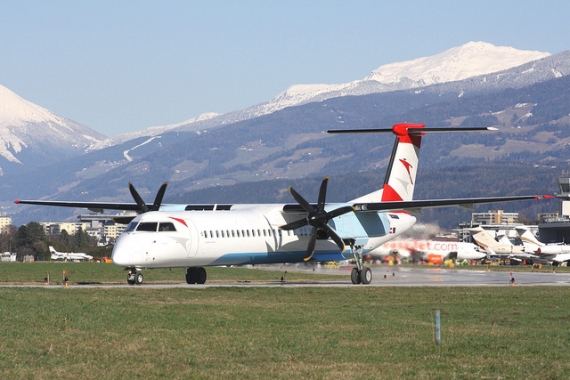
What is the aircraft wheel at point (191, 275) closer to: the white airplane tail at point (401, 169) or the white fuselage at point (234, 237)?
the white fuselage at point (234, 237)

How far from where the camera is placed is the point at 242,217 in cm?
4972

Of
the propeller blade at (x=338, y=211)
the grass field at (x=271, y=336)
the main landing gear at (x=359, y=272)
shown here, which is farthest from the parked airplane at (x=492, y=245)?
the grass field at (x=271, y=336)

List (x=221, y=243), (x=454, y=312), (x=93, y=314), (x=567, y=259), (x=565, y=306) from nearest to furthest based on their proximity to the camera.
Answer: (x=93, y=314) → (x=454, y=312) → (x=565, y=306) → (x=221, y=243) → (x=567, y=259)

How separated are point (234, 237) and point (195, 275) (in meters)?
3.83

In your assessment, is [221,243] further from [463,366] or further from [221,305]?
[463,366]

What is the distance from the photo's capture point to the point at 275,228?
2013 inches

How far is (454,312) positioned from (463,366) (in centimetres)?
1307

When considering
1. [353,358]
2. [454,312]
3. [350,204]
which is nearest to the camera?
[353,358]

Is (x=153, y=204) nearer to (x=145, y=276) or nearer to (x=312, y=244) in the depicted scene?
(x=312, y=244)

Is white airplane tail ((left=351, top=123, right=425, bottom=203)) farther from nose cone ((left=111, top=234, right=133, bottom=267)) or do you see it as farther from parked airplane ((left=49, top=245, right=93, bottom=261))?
parked airplane ((left=49, top=245, right=93, bottom=261))

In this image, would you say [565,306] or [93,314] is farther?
[565,306]

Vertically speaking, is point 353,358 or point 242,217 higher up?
point 242,217

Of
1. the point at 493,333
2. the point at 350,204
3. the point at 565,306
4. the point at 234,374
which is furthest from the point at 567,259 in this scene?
the point at 234,374

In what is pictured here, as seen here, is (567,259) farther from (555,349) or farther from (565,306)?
(555,349)
